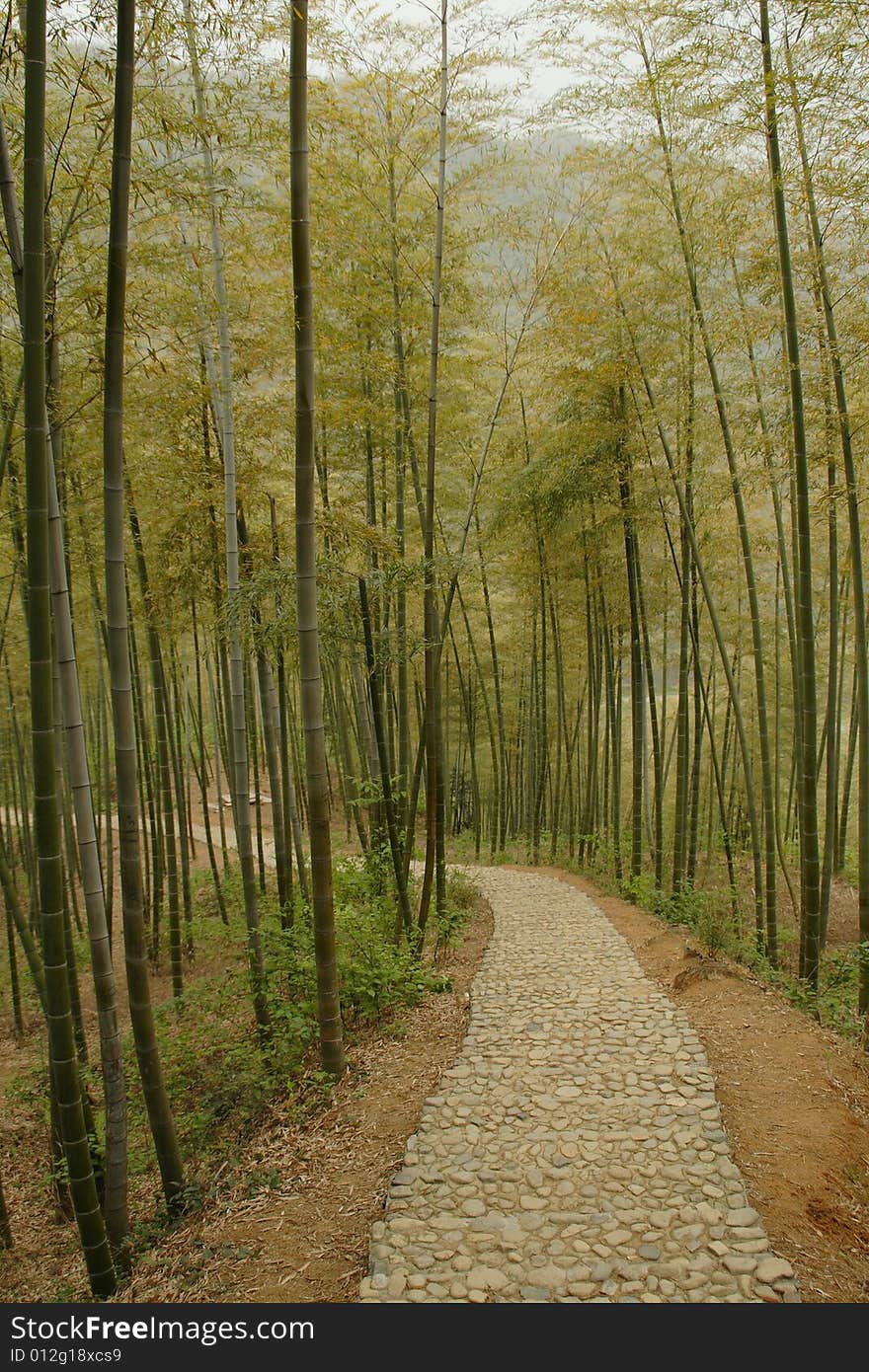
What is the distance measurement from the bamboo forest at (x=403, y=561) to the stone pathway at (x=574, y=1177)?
0.06 feet

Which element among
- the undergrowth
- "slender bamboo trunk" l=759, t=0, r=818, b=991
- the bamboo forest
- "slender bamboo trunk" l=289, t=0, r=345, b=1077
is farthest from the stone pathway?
"slender bamboo trunk" l=759, t=0, r=818, b=991

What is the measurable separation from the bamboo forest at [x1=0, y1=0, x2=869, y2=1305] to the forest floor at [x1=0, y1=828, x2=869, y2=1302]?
0.07ft

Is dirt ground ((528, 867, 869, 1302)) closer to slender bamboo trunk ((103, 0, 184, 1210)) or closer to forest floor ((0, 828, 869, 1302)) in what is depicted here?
forest floor ((0, 828, 869, 1302))

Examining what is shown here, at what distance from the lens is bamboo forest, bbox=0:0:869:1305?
7.79 ft

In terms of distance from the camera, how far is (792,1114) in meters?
2.97

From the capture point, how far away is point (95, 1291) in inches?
95.4

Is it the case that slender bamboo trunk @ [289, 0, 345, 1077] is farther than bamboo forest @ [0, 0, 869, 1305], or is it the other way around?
slender bamboo trunk @ [289, 0, 345, 1077]

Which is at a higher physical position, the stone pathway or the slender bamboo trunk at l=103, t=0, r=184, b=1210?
the slender bamboo trunk at l=103, t=0, r=184, b=1210

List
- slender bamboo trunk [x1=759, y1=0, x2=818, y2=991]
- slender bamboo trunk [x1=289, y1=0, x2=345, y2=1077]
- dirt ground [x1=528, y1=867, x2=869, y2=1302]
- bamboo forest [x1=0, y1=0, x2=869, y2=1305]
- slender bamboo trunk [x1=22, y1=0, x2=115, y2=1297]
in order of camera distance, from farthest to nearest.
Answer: slender bamboo trunk [x1=759, y1=0, x2=818, y2=991], slender bamboo trunk [x1=289, y1=0, x2=345, y2=1077], bamboo forest [x1=0, y1=0, x2=869, y2=1305], dirt ground [x1=528, y1=867, x2=869, y2=1302], slender bamboo trunk [x1=22, y1=0, x2=115, y2=1297]

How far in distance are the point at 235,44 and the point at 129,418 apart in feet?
6.32

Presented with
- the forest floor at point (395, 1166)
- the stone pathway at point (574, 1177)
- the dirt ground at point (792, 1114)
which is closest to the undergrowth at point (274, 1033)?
the forest floor at point (395, 1166)

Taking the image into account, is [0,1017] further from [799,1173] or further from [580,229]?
[580,229]

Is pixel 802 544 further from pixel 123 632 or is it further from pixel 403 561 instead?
pixel 123 632
